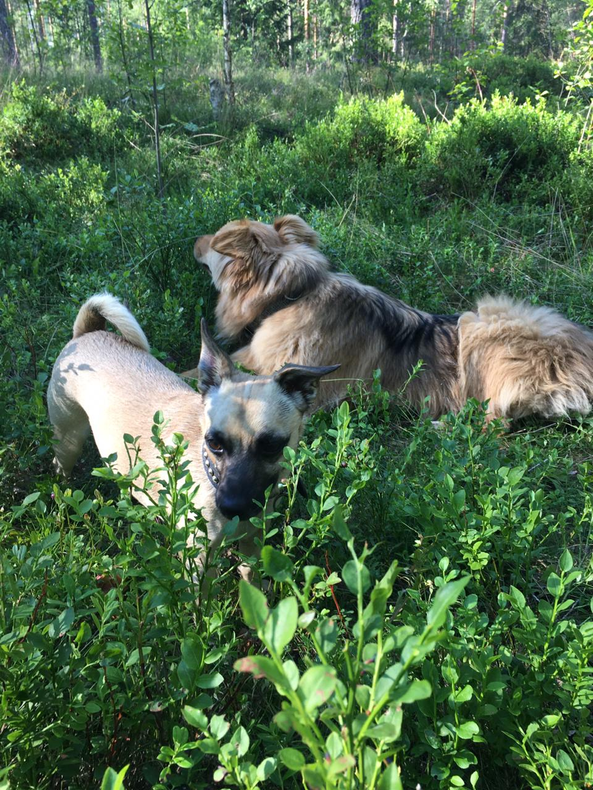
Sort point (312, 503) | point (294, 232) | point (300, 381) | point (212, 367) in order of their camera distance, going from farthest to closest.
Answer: point (294, 232)
point (212, 367)
point (300, 381)
point (312, 503)

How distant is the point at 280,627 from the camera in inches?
24.3

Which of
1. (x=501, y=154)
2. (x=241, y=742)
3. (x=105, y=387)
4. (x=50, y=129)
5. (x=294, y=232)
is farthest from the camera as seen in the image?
(x=50, y=129)

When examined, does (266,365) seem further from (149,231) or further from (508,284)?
(508,284)

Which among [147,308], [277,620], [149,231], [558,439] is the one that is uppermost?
[277,620]

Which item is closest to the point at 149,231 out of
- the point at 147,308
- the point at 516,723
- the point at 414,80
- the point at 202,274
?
the point at 202,274

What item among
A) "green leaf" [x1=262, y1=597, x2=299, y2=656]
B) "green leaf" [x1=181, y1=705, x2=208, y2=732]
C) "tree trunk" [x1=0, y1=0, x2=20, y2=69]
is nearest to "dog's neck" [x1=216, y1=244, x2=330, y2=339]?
"green leaf" [x1=181, y1=705, x2=208, y2=732]

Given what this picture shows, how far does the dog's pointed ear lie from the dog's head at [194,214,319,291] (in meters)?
1.63

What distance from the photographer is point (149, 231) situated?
445 cm

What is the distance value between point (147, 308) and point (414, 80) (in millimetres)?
12685

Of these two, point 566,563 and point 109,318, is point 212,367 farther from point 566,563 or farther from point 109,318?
point 566,563

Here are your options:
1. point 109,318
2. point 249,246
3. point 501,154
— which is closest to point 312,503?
point 109,318

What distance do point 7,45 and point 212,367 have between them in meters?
12.4

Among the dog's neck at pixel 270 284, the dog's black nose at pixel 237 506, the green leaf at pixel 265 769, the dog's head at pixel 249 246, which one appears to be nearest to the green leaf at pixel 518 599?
the green leaf at pixel 265 769

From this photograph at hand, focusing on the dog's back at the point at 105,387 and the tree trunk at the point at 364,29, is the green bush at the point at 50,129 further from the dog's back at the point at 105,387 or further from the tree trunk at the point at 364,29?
the dog's back at the point at 105,387
